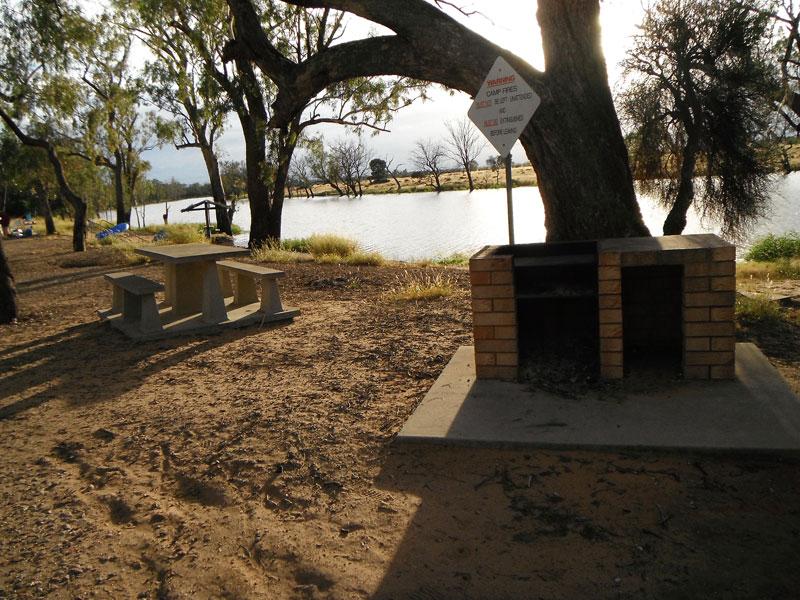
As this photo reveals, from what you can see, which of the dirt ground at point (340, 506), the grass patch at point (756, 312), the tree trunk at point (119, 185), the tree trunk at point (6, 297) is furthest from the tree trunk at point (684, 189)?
the tree trunk at point (119, 185)

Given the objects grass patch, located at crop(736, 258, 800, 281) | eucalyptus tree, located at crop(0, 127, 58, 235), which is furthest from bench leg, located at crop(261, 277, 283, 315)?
eucalyptus tree, located at crop(0, 127, 58, 235)

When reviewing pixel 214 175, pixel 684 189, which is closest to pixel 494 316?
pixel 684 189

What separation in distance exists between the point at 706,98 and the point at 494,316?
11.6m

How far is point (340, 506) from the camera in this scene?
3.29 meters

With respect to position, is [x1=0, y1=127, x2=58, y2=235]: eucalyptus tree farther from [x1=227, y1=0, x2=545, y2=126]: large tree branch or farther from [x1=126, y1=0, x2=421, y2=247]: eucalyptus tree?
[x1=227, y1=0, x2=545, y2=126]: large tree branch

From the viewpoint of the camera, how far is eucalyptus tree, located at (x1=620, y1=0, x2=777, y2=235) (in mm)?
13773

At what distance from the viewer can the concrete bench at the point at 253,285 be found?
7852mm

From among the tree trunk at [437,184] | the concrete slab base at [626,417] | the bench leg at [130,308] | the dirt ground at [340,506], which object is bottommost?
the dirt ground at [340,506]

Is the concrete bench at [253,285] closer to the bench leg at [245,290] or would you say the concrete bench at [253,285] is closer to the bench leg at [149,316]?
the bench leg at [245,290]

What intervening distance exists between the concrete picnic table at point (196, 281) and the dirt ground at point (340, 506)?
219 cm

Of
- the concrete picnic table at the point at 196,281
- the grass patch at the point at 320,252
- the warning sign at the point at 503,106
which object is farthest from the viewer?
the grass patch at the point at 320,252

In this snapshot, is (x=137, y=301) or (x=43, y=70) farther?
(x=43, y=70)

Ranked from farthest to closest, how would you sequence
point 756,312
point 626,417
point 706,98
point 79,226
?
1. point 79,226
2. point 706,98
3. point 756,312
4. point 626,417

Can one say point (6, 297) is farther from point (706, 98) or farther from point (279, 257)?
point (706, 98)
